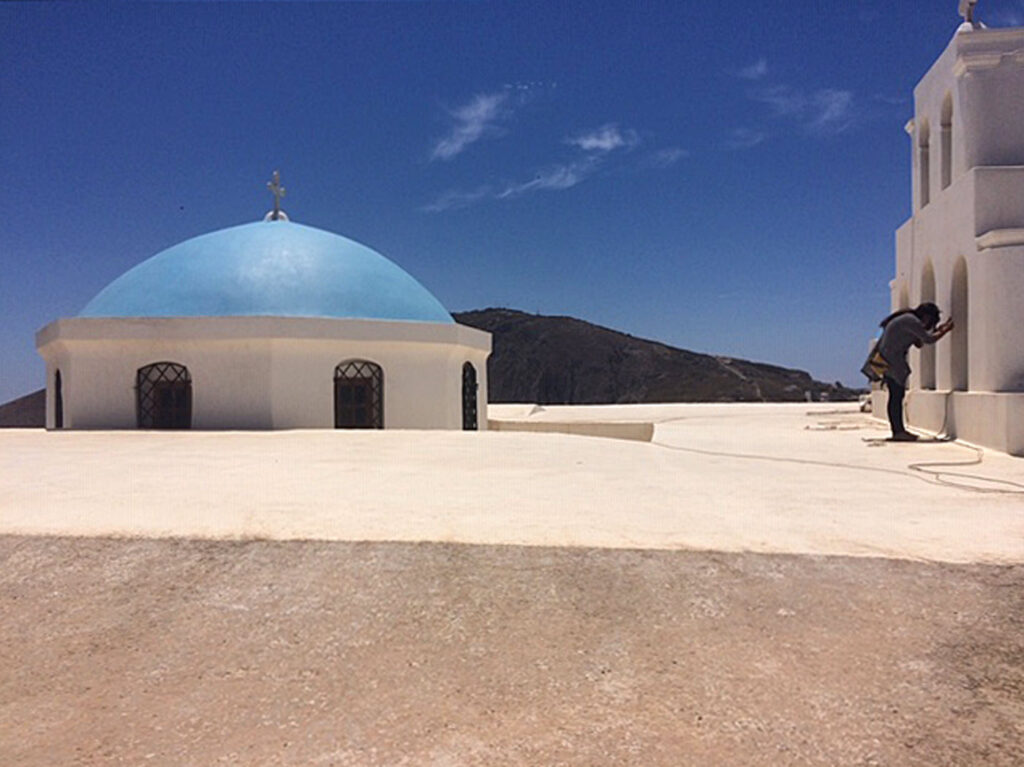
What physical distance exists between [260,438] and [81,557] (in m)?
7.38

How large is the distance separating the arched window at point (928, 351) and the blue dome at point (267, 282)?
33.3 feet

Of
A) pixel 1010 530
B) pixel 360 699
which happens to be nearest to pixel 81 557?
pixel 360 699

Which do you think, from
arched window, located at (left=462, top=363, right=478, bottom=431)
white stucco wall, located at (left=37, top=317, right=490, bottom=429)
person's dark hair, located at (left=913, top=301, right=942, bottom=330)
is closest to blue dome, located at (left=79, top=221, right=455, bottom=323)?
white stucco wall, located at (left=37, top=317, right=490, bottom=429)

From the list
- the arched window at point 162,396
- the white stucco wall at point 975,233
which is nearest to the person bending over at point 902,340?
the white stucco wall at point 975,233

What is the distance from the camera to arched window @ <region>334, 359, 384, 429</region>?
15047 millimetres

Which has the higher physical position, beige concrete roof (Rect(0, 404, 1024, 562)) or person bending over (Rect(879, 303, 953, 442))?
person bending over (Rect(879, 303, 953, 442))

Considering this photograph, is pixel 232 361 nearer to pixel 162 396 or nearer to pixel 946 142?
pixel 162 396

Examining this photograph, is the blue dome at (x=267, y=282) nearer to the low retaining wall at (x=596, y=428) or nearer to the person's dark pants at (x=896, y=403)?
the low retaining wall at (x=596, y=428)

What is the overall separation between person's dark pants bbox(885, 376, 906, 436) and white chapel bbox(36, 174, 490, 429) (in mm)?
8684

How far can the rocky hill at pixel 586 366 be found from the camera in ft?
200

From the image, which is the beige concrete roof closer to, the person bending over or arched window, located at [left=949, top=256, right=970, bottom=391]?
the person bending over

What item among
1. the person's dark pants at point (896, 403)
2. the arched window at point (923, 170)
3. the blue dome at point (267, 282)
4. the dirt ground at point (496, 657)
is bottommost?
the dirt ground at point (496, 657)

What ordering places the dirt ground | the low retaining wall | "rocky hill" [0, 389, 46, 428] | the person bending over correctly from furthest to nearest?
"rocky hill" [0, 389, 46, 428], the low retaining wall, the person bending over, the dirt ground

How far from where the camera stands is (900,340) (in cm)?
1077
